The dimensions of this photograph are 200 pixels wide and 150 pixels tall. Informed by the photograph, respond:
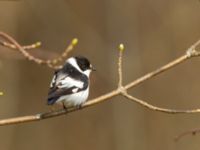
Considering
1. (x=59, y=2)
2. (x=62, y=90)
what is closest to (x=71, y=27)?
(x=59, y=2)

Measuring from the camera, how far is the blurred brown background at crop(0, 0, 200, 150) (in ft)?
28.5

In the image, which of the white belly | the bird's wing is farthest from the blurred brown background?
the white belly

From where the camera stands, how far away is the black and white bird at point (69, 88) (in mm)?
4348

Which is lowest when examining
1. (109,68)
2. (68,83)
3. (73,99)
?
(73,99)

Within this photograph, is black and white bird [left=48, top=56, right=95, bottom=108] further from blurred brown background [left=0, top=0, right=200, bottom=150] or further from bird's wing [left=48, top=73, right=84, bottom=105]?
blurred brown background [left=0, top=0, right=200, bottom=150]

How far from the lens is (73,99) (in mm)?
4406

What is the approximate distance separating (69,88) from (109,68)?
450 centimetres

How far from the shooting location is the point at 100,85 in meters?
8.66

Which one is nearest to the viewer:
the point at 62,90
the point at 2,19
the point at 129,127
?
the point at 62,90

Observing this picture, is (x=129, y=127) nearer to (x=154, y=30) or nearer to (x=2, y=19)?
(x=154, y=30)

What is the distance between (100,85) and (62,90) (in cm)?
428

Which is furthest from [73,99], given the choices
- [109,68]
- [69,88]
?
[109,68]

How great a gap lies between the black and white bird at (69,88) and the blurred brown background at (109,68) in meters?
3.83

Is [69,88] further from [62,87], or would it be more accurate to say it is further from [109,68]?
[109,68]
